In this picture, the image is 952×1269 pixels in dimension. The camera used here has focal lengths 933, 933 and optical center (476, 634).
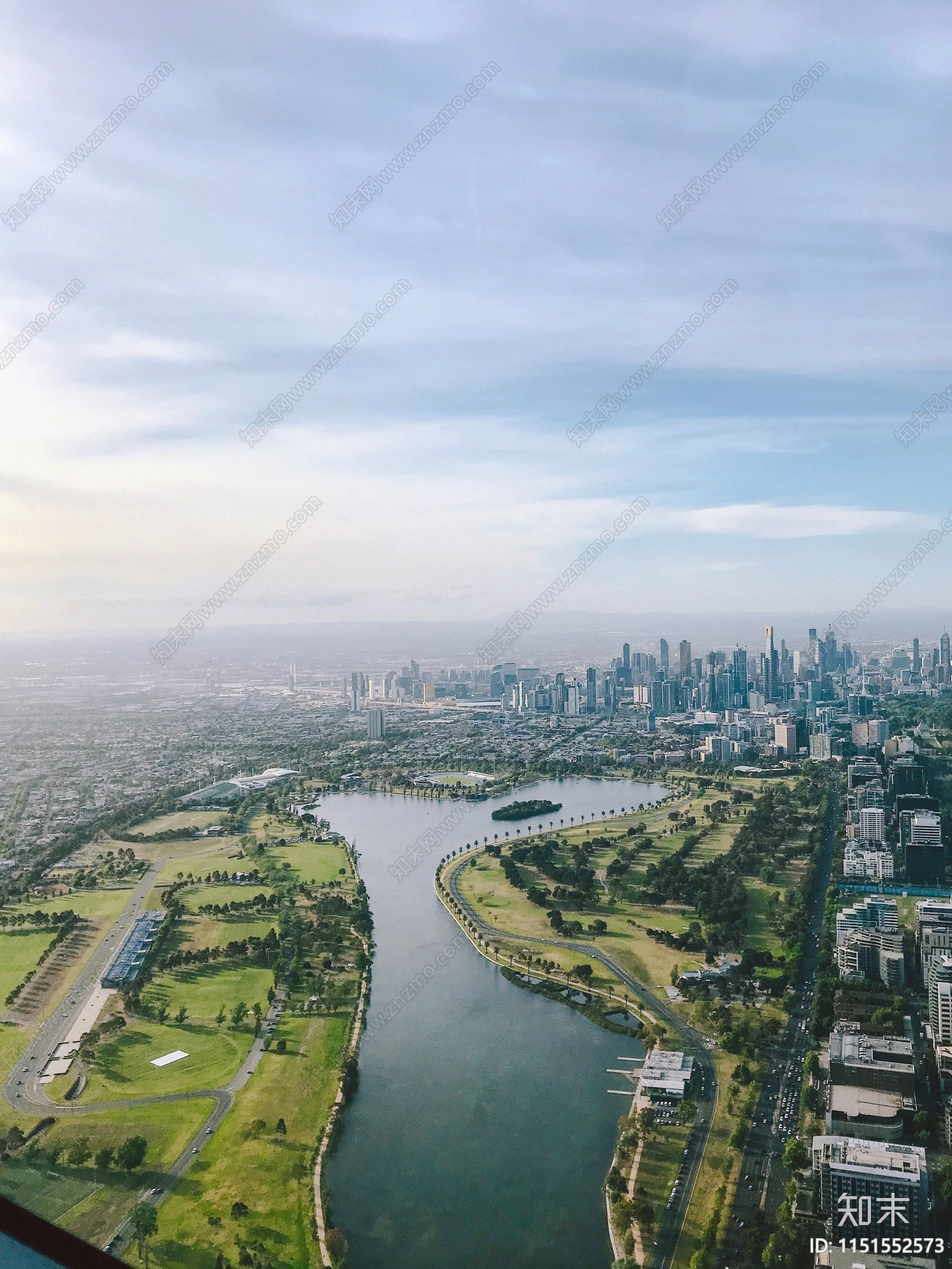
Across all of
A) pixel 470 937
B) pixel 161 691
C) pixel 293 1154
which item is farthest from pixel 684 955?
pixel 161 691

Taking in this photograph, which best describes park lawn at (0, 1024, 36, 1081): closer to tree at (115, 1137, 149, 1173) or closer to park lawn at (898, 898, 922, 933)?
tree at (115, 1137, 149, 1173)

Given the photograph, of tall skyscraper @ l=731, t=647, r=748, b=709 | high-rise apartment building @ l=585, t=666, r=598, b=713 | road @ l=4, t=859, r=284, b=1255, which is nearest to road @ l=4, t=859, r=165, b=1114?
road @ l=4, t=859, r=284, b=1255

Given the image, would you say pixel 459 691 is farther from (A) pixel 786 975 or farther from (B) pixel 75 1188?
(B) pixel 75 1188

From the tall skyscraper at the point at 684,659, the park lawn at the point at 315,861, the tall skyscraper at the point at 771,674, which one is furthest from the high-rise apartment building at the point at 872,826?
the tall skyscraper at the point at 684,659

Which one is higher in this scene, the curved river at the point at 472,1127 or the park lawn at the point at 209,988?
the park lawn at the point at 209,988

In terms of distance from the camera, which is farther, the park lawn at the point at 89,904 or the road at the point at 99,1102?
the park lawn at the point at 89,904

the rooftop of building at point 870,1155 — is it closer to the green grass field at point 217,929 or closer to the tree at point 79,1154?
the tree at point 79,1154
